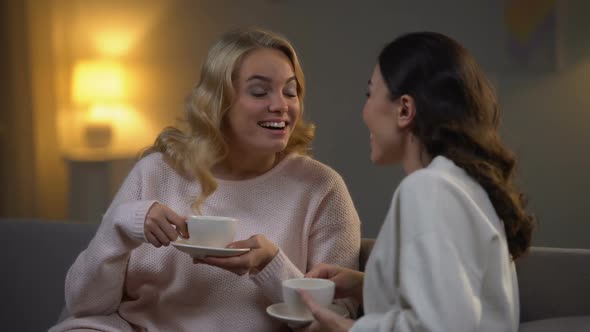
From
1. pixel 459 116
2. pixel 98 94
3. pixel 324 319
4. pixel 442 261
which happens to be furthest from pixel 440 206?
pixel 98 94

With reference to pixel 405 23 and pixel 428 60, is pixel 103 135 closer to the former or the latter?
pixel 405 23

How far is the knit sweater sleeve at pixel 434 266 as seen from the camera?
1.21 metres

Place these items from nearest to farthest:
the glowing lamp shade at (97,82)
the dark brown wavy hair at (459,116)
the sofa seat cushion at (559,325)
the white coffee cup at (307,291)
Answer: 1. the dark brown wavy hair at (459,116)
2. the white coffee cup at (307,291)
3. the sofa seat cushion at (559,325)
4. the glowing lamp shade at (97,82)

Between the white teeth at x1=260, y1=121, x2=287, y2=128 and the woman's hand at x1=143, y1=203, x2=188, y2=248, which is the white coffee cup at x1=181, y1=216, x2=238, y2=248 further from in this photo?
the white teeth at x1=260, y1=121, x2=287, y2=128

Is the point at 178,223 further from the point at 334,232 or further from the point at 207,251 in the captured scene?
the point at 334,232

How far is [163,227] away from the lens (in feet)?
5.77

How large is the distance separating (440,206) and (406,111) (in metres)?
0.26

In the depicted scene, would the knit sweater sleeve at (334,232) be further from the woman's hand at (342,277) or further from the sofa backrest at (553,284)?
the sofa backrest at (553,284)

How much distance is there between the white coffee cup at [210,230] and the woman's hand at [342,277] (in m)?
0.24

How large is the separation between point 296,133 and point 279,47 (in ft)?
0.85

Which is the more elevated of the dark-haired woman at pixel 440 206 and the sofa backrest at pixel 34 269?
the dark-haired woman at pixel 440 206

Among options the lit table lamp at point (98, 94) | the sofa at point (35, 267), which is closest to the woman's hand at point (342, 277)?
the sofa at point (35, 267)

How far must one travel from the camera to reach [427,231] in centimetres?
123

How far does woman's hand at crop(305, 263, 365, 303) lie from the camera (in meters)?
1.82
